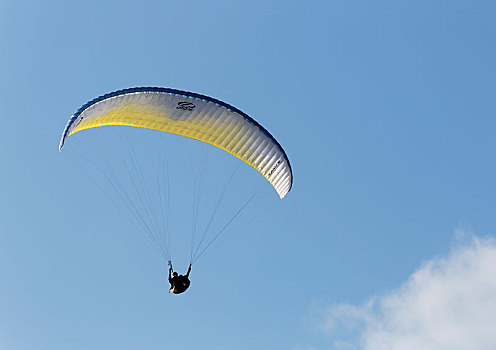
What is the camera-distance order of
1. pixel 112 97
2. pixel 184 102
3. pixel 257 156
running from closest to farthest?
pixel 112 97, pixel 184 102, pixel 257 156

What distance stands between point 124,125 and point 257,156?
5197mm

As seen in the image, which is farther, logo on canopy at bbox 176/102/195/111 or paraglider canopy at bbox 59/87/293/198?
A: logo on canopy at bbox 176/102/195/111

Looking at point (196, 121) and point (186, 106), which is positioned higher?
point (196, 121)

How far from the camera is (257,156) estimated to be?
3119 centimetres

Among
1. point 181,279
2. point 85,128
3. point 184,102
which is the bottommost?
point 181,279

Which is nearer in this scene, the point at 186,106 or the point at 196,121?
the point at 186,106

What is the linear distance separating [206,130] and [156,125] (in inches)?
73.1

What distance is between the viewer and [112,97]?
2702cm

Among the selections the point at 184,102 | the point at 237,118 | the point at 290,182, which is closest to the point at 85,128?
the point at 184,102

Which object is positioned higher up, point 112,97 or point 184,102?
point 184,102

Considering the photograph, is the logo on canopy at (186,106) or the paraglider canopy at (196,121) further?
the logo on canopy at (186,106)

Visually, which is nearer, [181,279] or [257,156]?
[181,279]

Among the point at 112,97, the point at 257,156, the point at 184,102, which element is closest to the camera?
the point at 112,97

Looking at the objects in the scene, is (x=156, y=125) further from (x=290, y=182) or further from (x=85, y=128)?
(x=290, y=182)
